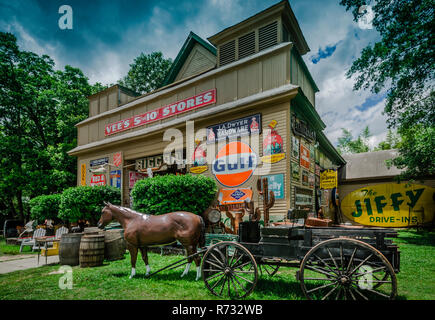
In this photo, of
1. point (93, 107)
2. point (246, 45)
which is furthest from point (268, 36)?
point (93, 107)

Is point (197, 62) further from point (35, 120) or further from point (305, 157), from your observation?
point (35, 120)

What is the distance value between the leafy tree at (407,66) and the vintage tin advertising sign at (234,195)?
7274 millimetres

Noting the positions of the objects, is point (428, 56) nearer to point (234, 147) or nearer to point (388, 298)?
point (234, 147)

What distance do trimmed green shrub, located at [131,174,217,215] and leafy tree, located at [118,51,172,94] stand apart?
70.7 feet

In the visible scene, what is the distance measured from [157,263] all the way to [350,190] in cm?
1608

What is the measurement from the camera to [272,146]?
10.0 meters

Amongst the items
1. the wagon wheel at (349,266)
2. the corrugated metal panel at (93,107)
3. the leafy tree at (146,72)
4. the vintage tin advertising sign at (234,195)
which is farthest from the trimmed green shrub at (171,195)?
the leafy tree at (146,72)

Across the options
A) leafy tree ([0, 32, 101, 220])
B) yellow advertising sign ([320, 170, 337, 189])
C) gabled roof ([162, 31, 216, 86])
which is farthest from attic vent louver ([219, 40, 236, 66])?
leafy tree ([0, 32, 101, 220])

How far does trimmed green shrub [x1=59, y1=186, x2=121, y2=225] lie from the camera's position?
13.2m

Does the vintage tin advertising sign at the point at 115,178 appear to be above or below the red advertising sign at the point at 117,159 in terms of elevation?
below

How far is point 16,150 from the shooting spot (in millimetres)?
20625

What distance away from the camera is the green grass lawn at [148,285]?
4852mm

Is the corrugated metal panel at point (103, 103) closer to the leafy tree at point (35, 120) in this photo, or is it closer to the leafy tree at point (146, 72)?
the leafy tree at point (35, 120)

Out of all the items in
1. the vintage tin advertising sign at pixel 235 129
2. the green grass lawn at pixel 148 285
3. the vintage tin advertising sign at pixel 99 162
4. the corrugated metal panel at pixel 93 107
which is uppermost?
the corrugated metal panel at pixel 93 107
